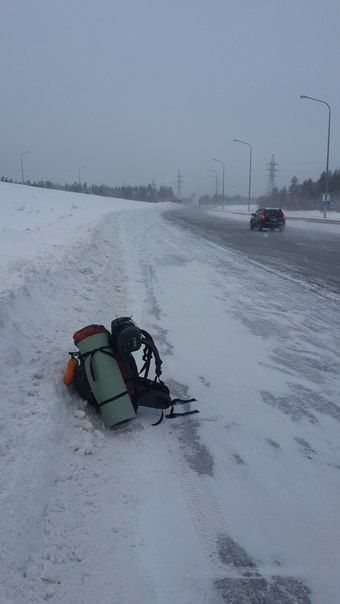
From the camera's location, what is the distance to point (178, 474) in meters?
3.41

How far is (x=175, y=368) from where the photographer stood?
5453mm

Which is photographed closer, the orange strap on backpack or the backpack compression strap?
the backpack compression strap

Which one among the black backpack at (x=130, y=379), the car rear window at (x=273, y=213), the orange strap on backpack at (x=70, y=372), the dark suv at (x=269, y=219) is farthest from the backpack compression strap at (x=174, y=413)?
the car rear window at (x=273, y=213)

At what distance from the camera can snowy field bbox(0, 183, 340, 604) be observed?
2.47 meters

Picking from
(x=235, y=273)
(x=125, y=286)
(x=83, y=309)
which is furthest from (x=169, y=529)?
(x=235, y=273)

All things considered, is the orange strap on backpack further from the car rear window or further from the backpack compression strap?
the car rear window

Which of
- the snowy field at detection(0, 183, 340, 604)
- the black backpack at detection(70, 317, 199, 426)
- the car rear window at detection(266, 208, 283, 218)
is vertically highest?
the car rear window at detection(266, 208, 283, 218)

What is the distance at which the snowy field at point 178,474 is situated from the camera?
8.12ft

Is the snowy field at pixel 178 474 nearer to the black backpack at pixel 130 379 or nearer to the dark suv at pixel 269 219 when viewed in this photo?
the black backpack at pixel 130 379

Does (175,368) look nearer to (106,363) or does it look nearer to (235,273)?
(106,363)

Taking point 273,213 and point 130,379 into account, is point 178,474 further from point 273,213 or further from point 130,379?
point 273,213

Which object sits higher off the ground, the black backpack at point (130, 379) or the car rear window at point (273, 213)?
the car rear window at point (273, 213)

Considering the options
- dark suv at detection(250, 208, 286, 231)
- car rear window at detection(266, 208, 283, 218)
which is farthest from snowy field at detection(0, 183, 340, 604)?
car rear window at detection(266, 208, 283, 218)

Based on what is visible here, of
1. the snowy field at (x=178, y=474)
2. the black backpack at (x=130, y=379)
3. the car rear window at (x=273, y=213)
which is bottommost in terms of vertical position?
the snowy field at (x=178, y=474)
